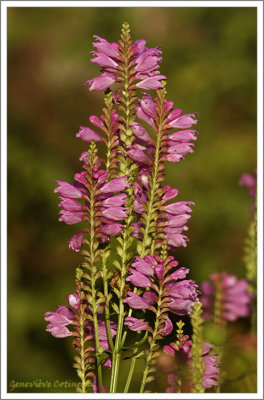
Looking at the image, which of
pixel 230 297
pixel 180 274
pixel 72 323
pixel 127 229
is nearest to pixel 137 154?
pixel 127 229

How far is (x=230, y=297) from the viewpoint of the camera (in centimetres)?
154

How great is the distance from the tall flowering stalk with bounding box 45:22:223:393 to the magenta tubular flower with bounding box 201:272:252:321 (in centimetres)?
34

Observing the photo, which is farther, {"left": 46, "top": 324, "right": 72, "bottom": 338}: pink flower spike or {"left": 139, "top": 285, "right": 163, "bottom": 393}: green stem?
{"left": 46, "top": 324, "right": 72, "bottom": 338}: pink flower spike

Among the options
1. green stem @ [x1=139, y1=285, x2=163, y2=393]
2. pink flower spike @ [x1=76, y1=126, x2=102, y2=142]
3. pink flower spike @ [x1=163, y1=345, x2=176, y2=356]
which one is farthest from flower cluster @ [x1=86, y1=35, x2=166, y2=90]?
pink flower spike @ [x1=163, y1=345, x2=176, y2=356]

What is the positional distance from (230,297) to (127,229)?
574 millimetres

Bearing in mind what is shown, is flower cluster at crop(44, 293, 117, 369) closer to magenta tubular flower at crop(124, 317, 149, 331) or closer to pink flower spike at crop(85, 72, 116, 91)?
magenta tubular flower at crop(124, 317, 149, 331)

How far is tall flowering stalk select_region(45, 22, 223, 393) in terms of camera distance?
41.4 inches

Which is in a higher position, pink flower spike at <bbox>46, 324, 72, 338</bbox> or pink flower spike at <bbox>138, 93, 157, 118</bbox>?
pink flower spike at <bbox>138, 93, 157, 118</bbox>

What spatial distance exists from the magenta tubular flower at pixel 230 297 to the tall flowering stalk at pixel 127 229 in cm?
34

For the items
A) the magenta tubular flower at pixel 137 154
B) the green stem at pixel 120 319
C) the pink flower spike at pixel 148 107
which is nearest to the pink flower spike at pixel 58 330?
the green stem at pixel 120 319

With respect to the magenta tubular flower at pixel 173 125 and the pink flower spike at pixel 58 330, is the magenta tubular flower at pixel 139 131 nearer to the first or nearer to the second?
the magenta tubular flower at pixel 173 125

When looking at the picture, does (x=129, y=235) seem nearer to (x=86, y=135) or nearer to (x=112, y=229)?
(x=112, y=229)

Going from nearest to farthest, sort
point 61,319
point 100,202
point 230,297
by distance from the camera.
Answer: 1. point 100,202
2. point 61,319
3. point 230,297

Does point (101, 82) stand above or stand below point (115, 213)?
above
